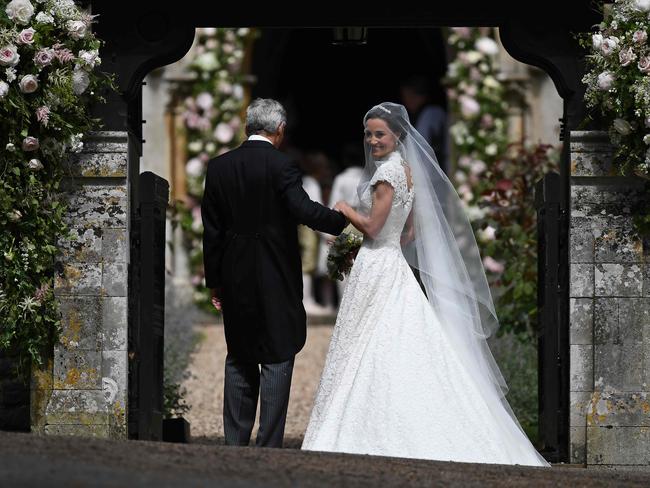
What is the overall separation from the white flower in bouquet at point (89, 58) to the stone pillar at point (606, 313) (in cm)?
244

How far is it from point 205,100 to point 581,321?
918cm

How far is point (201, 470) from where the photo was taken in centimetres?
618

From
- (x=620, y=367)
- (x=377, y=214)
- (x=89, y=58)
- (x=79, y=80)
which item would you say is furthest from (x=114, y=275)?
(x=620, y=367)

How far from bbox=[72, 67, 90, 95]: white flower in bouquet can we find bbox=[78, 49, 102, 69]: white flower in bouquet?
5 centimetres

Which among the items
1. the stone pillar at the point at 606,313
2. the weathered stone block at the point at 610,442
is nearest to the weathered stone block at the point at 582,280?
the stone pillar at the point at 606,313

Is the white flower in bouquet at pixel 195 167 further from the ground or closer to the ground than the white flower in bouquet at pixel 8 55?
further from the ground

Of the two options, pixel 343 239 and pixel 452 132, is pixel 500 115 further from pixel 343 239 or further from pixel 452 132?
pixel 343 239

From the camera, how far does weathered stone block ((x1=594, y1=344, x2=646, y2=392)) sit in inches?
326

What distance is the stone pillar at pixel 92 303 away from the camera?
827cm

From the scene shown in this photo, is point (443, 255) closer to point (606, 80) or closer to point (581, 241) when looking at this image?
point (581, 241)

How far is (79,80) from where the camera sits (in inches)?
316

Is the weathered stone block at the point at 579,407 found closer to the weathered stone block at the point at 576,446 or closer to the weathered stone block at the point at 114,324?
the weathered stone block at the point at 576,446

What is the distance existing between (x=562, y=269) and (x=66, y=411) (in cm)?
266

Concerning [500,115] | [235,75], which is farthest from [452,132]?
[235,75]
